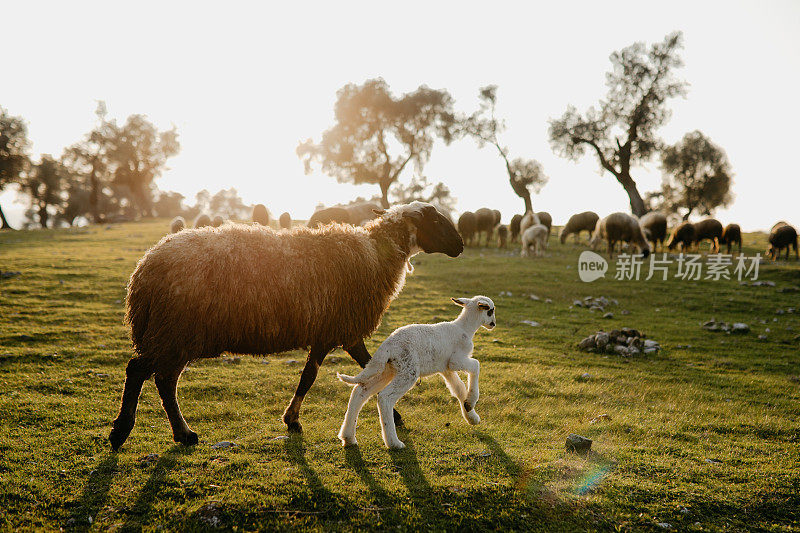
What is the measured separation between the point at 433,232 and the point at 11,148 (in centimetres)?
5715

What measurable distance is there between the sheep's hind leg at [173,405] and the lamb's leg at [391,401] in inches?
87.1

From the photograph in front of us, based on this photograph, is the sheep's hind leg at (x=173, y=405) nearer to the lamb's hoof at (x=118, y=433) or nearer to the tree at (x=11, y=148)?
the lamb's hoof at (x=118, y=433)

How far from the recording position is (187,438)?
551 cm

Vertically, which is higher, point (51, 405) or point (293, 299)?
point (293, 299)

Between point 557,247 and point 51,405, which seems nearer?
point 51,405

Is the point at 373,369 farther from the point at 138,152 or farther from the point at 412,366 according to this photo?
the point at 138,152

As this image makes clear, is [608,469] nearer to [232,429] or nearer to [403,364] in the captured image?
[403,364]

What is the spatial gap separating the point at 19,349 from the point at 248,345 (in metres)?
6.32

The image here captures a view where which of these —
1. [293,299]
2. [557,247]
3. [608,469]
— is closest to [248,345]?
[293,299]

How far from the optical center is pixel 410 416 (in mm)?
6688

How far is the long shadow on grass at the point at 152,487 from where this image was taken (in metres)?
3.99

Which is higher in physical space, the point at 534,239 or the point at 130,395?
the point at 534,239

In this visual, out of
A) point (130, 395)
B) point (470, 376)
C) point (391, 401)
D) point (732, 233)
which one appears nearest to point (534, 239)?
point (732, 233)

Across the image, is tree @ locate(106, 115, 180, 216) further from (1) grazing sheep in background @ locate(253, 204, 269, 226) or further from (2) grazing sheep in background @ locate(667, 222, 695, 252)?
(2) grazing sheep in background @ locate(667, 222, 695, 252)
